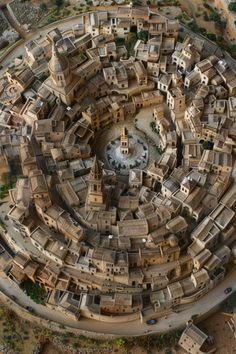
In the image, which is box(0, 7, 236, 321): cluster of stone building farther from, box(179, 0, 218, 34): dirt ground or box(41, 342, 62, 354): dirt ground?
box(179, 0, 218, 34): dirt ground

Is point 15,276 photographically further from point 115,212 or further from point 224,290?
point 224,290

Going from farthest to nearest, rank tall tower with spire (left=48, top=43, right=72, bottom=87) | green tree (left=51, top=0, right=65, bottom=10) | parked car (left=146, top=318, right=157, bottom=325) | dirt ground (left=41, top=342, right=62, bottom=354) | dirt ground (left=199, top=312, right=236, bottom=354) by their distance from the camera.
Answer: green tree (left=51, top=0, right=65, bottom=10)
tall tower with spire (left=48, top=43, right=72, bottom=87)
dirt ground (left=41, top=342, right=62, bottom=354)
parked car (left=146, top=318, right=157, bottom=325)
dirt ground (left=199, top=312, right=236, bottom=354)

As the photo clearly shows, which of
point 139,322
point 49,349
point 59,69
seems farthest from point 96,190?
point 49,349

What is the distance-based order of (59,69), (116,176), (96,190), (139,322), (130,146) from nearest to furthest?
(139,322), (96,190), (116,176), (59,69), (130,146)

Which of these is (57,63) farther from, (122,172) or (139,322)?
(139,322)

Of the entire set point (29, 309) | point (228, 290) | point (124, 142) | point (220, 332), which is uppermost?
point (124, 142)

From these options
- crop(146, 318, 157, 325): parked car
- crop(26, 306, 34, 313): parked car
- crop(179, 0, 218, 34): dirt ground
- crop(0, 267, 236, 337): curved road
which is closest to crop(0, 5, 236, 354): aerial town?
crop(146, 318, 157, 325): parked car
